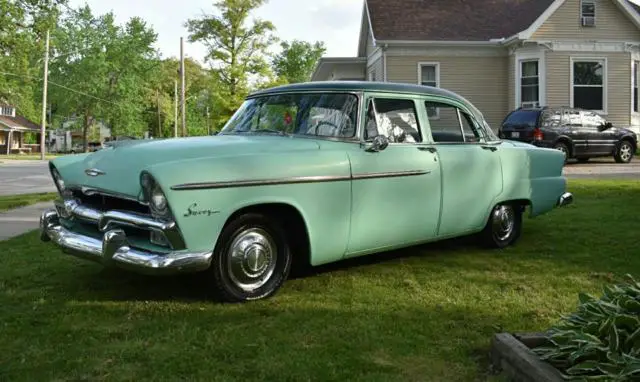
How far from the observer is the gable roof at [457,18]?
22.2 meters

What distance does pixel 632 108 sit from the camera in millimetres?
22172

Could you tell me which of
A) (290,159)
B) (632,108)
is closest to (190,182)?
(290,159)

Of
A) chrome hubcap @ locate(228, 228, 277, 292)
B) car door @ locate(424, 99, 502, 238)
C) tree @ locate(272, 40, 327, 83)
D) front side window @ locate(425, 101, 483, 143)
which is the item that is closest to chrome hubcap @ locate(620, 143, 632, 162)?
car door @ locate(424, 99, 502, 238)

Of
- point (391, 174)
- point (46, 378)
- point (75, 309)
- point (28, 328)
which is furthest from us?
point (391, 174)

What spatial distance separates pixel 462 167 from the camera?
5.71 meters

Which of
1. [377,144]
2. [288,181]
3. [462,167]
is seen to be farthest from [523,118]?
[288,181]

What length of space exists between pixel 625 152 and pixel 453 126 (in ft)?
49.4

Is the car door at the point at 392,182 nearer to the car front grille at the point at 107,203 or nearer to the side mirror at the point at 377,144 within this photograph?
the side mirror at the point at 377,144

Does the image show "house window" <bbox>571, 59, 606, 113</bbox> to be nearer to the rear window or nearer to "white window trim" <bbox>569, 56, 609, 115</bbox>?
"white window trim" <bbox>569, 56, 609, 115</bbox>

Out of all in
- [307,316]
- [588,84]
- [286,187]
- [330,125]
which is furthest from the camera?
[588,84]

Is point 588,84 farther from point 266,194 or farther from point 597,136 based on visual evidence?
point 266,194

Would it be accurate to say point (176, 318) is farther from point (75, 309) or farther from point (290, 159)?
point (290, 159)

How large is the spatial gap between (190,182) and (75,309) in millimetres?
1304

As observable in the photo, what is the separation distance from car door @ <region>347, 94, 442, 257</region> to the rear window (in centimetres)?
1269
